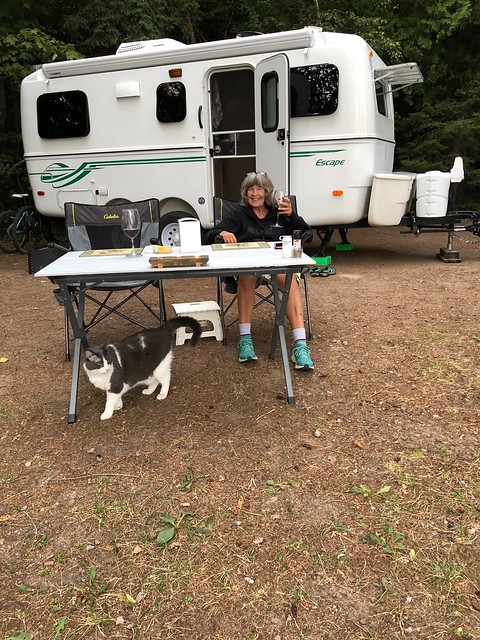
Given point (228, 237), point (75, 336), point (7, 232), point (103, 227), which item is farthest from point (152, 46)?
point (75, 336)

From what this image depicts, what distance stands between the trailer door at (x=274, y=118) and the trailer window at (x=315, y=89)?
8.1 inches

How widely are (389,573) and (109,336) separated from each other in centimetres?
268

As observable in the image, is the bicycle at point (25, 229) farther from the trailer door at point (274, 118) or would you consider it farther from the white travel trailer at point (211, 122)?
the trailer door at point (274, 118)

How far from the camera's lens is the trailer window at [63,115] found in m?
6.34

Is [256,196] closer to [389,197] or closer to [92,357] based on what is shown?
[92,357]

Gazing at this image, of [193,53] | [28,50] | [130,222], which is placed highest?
[28,50]

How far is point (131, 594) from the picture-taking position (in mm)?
1564

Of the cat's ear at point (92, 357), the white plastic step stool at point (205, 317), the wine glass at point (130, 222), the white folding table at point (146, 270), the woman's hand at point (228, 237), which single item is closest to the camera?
the white folding table at point (146, 270)

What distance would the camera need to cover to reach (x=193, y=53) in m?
5.77

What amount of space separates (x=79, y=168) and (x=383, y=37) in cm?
519

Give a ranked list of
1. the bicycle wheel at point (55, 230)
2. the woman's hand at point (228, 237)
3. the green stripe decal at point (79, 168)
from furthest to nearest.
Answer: the bicycle wheel at point (55, 230) < the green stripe decal at point (79, 168) < the woman's hand at point (228, 237)

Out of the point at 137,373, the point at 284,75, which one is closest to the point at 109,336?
the point at 137,373

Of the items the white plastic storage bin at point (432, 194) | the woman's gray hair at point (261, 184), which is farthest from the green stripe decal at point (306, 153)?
the woman's gray hair at point (261, 184)

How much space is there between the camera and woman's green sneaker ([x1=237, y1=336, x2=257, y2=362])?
318cm
